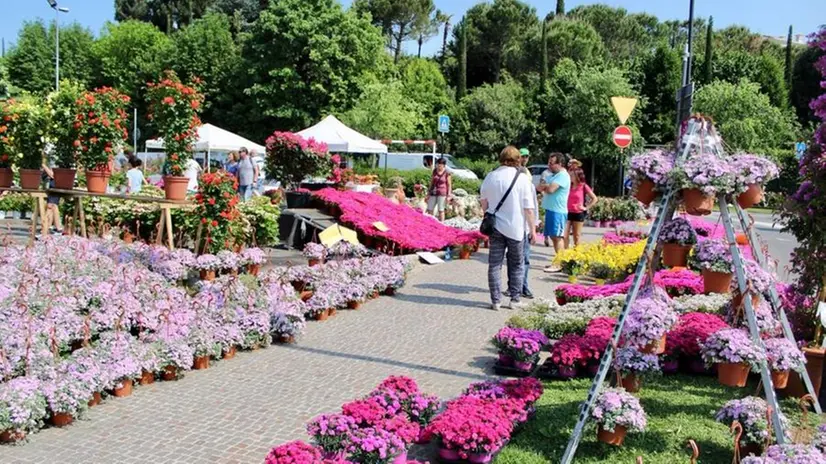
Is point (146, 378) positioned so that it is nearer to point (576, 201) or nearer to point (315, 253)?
point (315, 253)

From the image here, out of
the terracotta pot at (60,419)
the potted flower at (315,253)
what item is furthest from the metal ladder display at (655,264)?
the potted flower at (315,253)

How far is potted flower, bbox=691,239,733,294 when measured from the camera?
4.72 metres

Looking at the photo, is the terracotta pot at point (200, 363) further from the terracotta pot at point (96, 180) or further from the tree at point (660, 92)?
the tree at point (660, 92)

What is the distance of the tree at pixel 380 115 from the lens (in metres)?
37.3

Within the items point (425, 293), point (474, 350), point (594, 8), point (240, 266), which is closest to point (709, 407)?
point (474, 350)

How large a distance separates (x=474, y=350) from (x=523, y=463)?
285 centimetres

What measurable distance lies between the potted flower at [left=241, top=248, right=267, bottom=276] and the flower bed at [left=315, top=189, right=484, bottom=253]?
3.07 m

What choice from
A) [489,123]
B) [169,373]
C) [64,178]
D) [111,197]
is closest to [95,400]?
[169,373]

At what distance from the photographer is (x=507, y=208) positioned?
8.76m

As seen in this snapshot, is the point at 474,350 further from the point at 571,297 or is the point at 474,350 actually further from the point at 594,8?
the point at 594,8

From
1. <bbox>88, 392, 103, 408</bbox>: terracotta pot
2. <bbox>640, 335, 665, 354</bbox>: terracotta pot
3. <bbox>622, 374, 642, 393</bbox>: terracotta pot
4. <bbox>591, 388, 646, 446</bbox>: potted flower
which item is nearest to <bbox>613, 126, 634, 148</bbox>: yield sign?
<bbox>622, 374, 642, 393</bbox>: terracotta pot

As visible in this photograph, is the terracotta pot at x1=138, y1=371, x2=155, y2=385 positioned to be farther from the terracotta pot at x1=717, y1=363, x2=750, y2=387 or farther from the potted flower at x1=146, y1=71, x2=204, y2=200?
the potted flower at x1=146, y1=71, x2=204, y2=200

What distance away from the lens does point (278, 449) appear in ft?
12.1

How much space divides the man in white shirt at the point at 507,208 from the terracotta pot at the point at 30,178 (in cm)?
745
